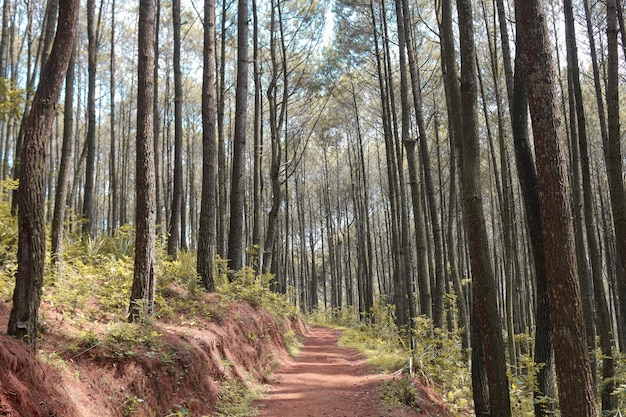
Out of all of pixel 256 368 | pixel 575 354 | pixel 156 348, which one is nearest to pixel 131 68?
pixel 256 368

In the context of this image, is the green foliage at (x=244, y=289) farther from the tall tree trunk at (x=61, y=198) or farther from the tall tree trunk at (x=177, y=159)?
the tall tree trunk at (x=61, y=198)

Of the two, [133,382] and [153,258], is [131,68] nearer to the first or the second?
[153,258]

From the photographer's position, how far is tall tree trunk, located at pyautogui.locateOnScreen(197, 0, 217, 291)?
871 cm

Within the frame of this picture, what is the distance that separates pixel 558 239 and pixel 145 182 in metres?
4.99

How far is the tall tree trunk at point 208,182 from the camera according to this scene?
343 inches

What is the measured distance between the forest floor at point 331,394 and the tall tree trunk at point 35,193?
3.39 m

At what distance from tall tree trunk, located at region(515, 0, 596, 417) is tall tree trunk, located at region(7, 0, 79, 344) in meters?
4.06

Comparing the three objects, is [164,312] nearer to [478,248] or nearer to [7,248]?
[7,248]

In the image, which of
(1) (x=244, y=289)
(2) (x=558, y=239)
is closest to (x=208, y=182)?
(1) (x=244, y=289)

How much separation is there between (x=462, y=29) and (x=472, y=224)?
7.27 feet

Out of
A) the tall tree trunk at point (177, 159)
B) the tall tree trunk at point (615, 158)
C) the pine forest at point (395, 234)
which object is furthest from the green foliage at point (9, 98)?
the tall tree trunk at point (615, 158)

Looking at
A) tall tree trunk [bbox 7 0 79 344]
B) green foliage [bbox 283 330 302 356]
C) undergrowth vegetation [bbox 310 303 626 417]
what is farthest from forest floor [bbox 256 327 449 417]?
tall tree trunk [bbox 7 0 79 344]

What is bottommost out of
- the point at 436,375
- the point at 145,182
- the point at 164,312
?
the point at 436,375

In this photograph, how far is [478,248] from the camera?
4.58 m
